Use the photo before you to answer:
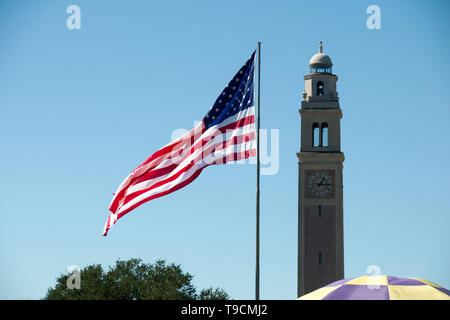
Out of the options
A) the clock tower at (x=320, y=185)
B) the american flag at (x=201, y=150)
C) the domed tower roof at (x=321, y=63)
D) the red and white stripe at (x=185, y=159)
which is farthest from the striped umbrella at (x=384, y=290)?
the domed tower roof at (x=321, y=63)

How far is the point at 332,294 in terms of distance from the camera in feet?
77.5

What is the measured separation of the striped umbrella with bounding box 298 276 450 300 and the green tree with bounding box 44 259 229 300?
5716 cm

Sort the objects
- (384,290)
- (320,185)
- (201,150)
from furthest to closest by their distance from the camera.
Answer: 1. (320,185)
2. (201,150)
3. (384,290)

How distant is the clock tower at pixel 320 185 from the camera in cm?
7819

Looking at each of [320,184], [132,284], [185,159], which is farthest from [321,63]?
[185,159]

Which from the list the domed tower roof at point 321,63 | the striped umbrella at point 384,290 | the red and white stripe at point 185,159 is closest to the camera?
the striped umbrella at point 384,290

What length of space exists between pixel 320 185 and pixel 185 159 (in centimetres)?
5305

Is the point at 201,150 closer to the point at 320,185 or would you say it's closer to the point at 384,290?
the point at 384,290

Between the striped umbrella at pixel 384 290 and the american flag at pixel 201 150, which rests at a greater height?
the american flag at pixel 201 150

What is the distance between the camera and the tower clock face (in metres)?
80.9

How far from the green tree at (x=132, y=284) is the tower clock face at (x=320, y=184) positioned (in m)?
13.8

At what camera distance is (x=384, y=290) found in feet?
74.6

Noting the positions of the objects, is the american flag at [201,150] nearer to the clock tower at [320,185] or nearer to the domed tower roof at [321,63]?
the clock tower at [320,185]

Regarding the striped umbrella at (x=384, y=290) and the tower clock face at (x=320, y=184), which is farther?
the tower clock face at (x=320, y=184)
